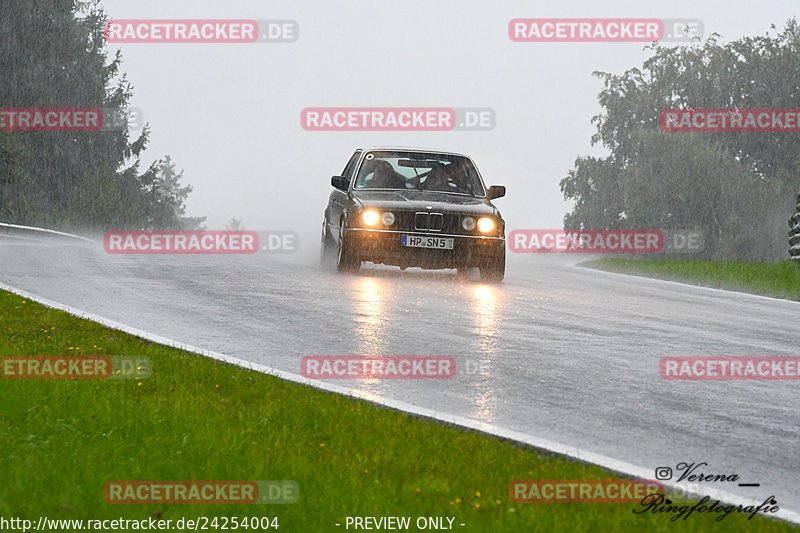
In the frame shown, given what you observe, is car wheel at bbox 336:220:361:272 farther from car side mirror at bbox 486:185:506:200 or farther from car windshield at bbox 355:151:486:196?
car side mirror at bbox 486:185:506:200

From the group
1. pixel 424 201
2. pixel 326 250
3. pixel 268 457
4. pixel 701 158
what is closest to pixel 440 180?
pixel 424 201

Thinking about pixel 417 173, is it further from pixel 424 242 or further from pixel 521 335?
pixel 521 335

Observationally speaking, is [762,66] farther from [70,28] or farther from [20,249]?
[20,249]

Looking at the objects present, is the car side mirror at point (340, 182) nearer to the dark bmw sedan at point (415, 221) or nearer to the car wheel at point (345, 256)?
the dark bmw sedan at point (415, 221)

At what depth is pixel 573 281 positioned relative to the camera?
1658cm

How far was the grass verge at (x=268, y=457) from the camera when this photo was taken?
13.7ft

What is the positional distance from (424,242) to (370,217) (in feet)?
2.76

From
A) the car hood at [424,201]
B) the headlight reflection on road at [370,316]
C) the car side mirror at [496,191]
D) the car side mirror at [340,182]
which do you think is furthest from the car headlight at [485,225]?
the car side mirror at [340,182]

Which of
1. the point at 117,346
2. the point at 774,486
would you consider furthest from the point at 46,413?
the point at 774,486

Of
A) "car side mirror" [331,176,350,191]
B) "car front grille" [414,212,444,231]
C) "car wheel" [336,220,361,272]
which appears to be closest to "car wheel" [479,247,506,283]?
"car front grille" [414,212,444,231]

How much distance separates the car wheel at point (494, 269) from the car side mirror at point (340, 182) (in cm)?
242

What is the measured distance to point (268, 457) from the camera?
4.92 metres

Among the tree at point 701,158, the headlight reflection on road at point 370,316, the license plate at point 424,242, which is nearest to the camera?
the headlight reflection on road at point 370,316

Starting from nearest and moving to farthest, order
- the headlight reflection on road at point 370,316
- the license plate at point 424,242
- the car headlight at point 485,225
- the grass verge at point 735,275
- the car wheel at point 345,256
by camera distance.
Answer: the headlight reflection on road at point 370,316 → the license plate at point 424,242 → the car headlight at point 485,225 → the car wheel at point 345,256 → the grass verge at point 735,275
